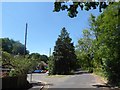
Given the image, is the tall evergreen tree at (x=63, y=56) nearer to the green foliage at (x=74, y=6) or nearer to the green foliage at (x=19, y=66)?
the green foliage at (x=19, y=66)

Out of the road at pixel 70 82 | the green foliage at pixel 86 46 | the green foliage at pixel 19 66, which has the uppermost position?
the green foliage at pixel 86 46

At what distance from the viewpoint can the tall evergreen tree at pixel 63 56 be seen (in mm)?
89156

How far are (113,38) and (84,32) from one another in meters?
30.9

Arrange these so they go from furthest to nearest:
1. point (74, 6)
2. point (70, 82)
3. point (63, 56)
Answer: point (63, 56)
point (70, 82)
point (74, 6)

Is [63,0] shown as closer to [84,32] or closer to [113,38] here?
[113,38]

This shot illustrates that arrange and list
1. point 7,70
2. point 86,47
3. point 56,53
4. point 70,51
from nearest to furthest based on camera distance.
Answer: point 7,70 → point 86,47 → point 56,53 → point 70,51

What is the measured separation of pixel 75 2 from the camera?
10.9 metres

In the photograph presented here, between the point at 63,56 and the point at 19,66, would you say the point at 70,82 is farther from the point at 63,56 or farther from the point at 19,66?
the point at 63,56

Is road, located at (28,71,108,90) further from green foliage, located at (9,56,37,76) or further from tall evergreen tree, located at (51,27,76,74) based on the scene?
tall evergreen tree, located at (51,27,76,74)

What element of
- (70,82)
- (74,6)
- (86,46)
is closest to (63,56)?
(86,46)

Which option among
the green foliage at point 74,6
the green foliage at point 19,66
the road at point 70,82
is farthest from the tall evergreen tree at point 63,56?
the green foliage at point 74,6

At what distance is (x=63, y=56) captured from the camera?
9212 cm

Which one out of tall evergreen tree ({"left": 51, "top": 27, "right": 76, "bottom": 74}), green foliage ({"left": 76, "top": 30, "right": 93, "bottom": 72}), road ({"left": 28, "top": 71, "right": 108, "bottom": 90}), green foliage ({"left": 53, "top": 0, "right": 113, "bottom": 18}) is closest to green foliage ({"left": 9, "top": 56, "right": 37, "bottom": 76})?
road ({"left": 28, "top": 71, "right": 108, "bottom": 90})

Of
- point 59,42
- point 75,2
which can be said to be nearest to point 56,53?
→ point 59,42
